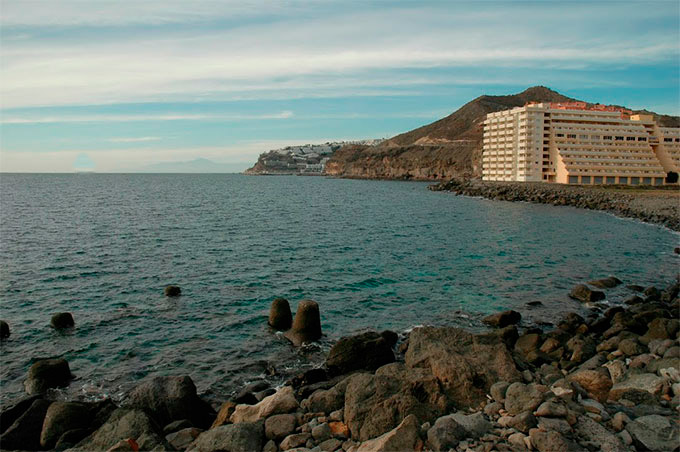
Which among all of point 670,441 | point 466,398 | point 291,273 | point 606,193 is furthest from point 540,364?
point 606,193

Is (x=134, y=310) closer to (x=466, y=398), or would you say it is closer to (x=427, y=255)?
(x=466, y=398)

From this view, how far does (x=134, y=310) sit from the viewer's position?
19.7 m

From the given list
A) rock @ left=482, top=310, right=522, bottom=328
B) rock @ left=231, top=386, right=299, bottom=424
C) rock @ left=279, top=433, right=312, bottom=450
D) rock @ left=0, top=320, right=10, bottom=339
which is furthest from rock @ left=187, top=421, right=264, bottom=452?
rock @ left=0, top=320, right=10, bottom=339

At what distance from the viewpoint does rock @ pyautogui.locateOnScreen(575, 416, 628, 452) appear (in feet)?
23.1

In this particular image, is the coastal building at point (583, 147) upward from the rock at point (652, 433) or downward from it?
upward

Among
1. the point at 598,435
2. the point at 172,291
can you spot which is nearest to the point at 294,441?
the point at 598,435

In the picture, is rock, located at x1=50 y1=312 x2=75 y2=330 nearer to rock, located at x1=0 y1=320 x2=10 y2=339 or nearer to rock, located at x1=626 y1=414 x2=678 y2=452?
rock, located at x1=0 y1=320 x2=10 y2=339

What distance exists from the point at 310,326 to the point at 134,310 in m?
8.24

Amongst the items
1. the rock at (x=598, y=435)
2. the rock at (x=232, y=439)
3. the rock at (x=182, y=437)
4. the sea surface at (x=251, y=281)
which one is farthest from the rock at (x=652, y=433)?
the sea surface at (x=251, y=281)

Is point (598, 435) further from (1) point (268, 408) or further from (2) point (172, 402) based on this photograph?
(2) point (172, 402)

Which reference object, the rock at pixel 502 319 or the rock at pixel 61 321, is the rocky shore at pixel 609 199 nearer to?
the rock at pixel 502 319

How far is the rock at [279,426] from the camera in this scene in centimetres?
848

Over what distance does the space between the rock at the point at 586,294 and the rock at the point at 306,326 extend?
12832 millimetres

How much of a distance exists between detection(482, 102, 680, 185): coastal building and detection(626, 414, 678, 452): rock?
335ft
